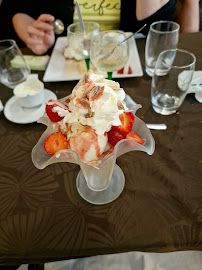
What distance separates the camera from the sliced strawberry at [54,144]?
450mm

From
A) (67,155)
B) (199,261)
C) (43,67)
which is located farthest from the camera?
(43,67)

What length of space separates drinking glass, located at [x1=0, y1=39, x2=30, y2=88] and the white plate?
10 cm

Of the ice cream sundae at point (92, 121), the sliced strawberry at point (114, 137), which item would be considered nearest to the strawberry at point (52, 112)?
the ice cream sundae at point (92, 121)

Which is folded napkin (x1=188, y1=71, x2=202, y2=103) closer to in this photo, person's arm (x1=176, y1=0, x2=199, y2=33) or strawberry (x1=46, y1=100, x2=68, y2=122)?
strawberry (x1=46, y1=100, x2=68, y2=122)

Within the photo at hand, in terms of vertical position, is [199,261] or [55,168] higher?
[55,168]

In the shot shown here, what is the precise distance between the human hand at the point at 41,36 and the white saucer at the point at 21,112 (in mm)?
308

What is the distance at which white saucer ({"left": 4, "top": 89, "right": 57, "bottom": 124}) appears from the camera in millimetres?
723

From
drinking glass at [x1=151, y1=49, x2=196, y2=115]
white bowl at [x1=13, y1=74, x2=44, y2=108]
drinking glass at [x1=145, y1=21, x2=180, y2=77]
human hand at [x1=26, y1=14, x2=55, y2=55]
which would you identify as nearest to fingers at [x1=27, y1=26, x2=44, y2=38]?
human hand at [x1=26, y1=14, x2=55, y2=55]

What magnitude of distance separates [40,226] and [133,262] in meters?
0.35

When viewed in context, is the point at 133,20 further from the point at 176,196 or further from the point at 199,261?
the point at 199,261

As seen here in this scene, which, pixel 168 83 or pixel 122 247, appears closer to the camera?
pixel 122 247

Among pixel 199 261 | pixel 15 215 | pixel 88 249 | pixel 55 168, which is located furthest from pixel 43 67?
pixel 199 261

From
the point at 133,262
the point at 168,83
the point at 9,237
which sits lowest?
the point at 133,262

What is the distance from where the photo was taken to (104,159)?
44 cm
